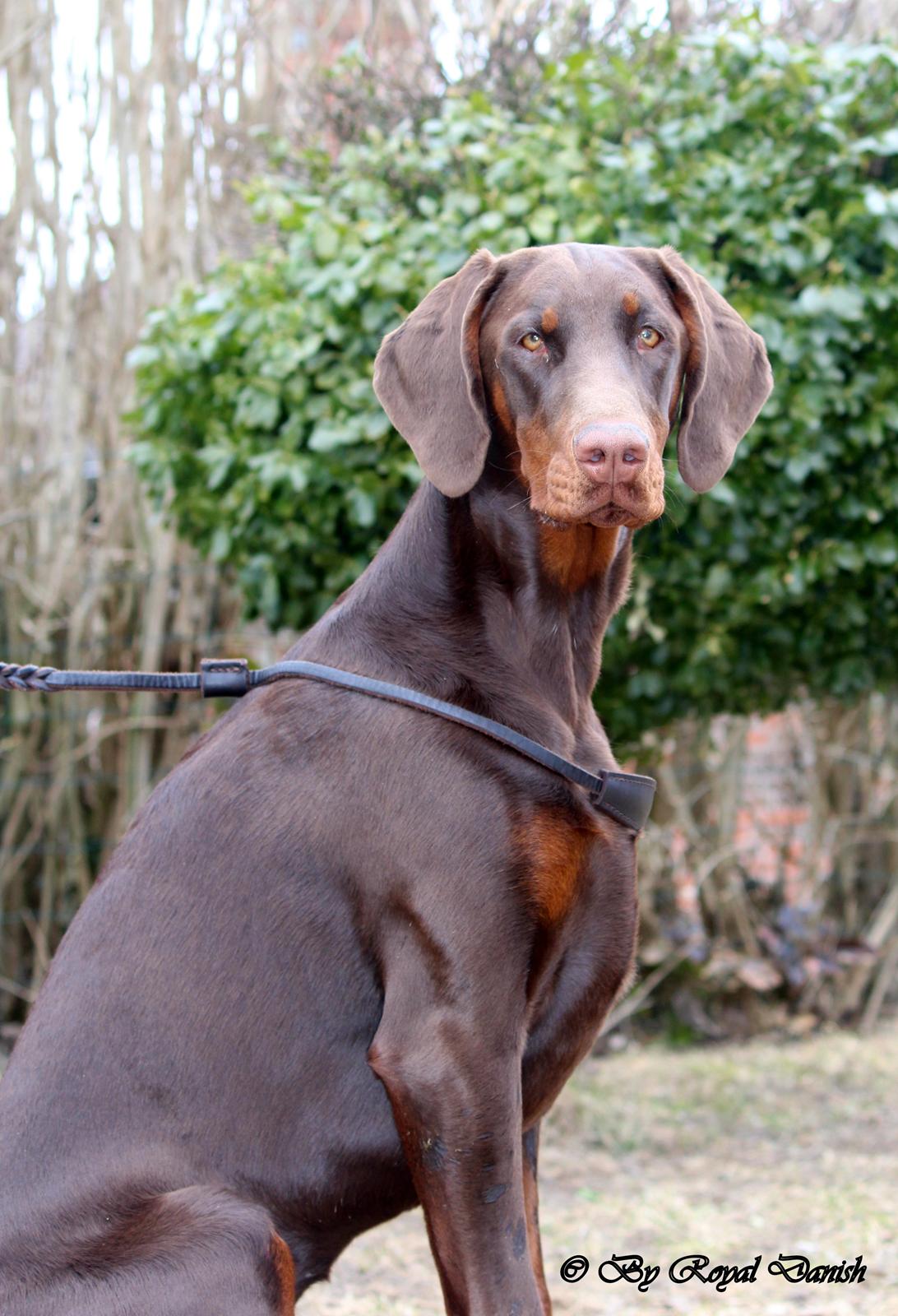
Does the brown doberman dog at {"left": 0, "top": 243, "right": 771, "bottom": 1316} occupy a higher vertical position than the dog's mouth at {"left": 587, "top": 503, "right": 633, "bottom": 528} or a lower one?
lower

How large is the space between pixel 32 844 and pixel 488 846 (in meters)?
4.15

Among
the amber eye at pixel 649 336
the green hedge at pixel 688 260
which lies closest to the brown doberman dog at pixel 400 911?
the amber eye at pixel 649 336

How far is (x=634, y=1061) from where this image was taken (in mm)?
5961

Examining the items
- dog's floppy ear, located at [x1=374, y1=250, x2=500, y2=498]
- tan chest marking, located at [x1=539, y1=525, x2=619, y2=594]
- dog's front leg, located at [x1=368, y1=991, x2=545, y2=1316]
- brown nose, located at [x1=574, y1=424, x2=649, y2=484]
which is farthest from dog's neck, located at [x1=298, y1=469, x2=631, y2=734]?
dog's front leg, located at [x1=368, y1=991, x2=545, y2=1316]

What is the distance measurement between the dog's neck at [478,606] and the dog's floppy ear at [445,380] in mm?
102

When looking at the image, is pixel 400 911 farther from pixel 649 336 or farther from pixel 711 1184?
pixel 711 1184

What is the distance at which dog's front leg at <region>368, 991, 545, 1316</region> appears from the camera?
209 cm

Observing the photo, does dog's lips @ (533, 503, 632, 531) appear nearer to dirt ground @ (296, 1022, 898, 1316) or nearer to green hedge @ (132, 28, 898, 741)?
green hedge @ (132, 28, 898, 741)

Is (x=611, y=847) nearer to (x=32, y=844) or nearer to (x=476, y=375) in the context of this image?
(x=476, y=375)

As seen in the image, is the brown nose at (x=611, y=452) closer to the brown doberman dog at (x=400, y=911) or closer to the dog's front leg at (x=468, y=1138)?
the brown doberman dog at (x=400, y=911)

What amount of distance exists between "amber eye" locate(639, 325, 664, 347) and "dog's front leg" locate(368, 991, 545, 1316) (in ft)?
3.86

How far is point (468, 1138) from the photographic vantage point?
210cm

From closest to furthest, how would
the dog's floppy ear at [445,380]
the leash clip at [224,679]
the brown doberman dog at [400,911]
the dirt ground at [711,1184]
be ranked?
the brown doberman dog at [400,911]
the dog's floppy ear at [445,380]
the leash clip at [224,679]
the dirt ground at [711,1184]

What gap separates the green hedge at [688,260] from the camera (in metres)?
3.76
